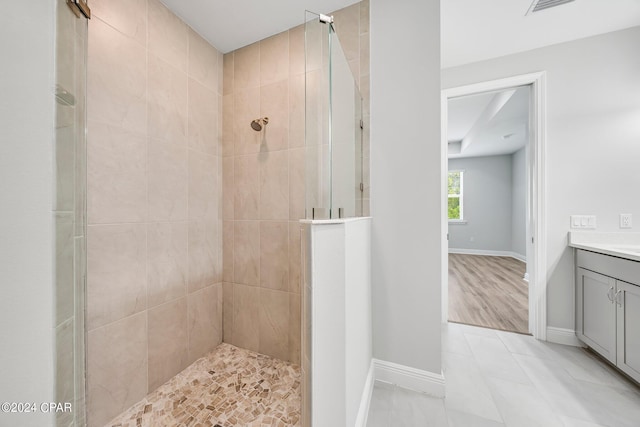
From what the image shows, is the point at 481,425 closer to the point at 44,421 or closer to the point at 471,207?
the point at 44,421

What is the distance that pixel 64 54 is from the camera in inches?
16.4

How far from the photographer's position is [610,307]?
60.1 inches

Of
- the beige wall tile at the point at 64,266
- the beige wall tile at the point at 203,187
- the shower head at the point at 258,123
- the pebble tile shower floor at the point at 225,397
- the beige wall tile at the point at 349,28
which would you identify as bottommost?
the pebble tile shower floor at the point at 225,397

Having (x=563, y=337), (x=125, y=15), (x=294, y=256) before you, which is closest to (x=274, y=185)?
(x=294, y=256)

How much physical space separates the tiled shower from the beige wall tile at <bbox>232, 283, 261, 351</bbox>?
0.01m

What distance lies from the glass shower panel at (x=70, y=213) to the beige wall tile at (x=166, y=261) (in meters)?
1.01

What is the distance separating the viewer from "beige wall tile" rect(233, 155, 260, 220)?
178 cm

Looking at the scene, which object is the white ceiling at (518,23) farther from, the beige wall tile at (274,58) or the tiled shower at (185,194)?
the beige wall tile at (274,58)

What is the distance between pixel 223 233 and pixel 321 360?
1.45 meters

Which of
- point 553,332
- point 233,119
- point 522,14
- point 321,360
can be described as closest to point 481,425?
point 321,360

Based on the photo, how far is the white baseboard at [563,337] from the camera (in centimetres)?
185

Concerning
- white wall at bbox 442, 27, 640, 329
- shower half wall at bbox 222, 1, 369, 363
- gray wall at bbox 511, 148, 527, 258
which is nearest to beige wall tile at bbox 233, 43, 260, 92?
shower half wall at bbox 222, 1, 369, 363

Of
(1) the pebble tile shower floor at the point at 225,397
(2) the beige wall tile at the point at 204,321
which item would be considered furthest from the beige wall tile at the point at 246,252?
(1) the pebble tile shower floor at the point at 225,397

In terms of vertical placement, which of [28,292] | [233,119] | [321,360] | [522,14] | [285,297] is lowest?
[285,297]
